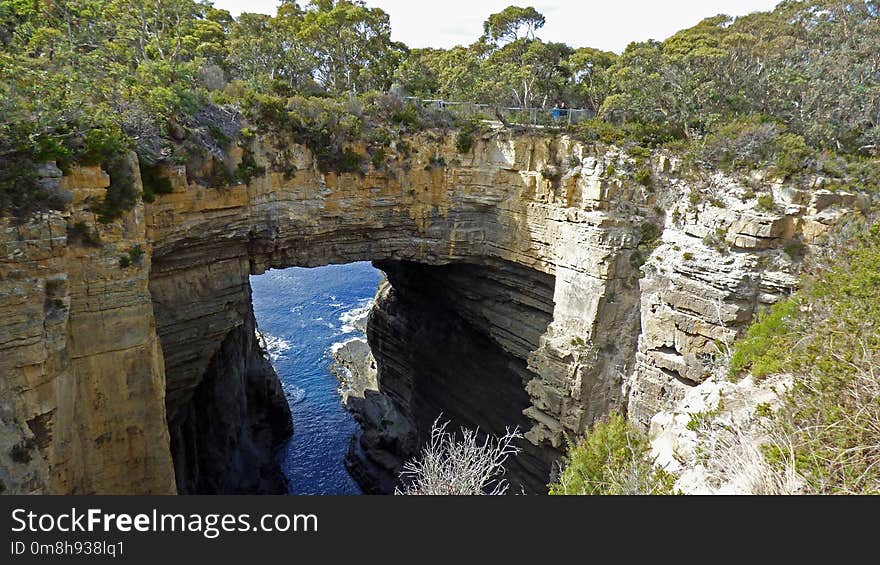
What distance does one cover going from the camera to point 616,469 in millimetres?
8297

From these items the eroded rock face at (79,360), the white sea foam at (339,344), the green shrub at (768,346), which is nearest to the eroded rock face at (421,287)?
the eroded rock face at (79,360)

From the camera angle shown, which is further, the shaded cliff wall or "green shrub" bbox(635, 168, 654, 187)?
the shaded cliff wall

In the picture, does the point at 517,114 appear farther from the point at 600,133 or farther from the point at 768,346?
the point at 768,346

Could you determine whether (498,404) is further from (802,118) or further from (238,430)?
(802,118)

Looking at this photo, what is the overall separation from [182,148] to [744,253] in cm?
1599

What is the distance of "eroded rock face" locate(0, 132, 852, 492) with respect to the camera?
11.1 m

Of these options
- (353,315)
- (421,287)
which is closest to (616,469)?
(421,287)

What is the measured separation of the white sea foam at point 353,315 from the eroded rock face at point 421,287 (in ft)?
50.9

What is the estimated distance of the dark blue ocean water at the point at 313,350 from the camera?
91.5ft

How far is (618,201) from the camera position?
54.9 feet

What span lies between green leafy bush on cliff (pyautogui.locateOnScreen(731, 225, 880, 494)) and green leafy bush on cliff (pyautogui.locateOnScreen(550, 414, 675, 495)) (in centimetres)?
171

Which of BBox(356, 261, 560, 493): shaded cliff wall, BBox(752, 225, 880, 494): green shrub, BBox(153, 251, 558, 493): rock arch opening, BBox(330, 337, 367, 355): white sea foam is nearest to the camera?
BBox(752, 225, 880, 494): green shrub

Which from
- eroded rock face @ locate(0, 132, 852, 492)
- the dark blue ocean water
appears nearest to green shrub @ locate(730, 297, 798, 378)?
eroded rock face @ locate(0, 132, 852, 492)

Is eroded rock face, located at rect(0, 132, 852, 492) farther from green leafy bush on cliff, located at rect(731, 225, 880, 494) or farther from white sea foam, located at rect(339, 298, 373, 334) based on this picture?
white sea foam, located at rect(339, 298, 373, 334)
